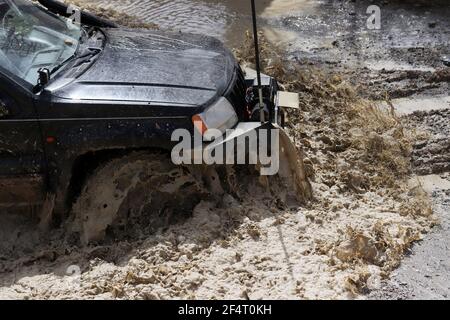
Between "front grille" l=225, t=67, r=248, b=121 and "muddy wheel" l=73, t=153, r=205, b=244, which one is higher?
"front grille" l=225, t=67, r=248, b=121

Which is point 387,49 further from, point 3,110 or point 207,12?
Answer: point 3,110

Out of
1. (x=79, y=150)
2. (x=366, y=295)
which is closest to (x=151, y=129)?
(x=79, y=150)

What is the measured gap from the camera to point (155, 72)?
15.4ft

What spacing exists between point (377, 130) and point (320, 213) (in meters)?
1.50

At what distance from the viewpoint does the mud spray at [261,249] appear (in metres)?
4.10

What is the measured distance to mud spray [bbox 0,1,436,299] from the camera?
13.5ft

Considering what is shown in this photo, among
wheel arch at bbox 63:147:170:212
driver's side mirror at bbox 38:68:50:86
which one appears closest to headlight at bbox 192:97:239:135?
wheel arch at bbox 63:147:170:212

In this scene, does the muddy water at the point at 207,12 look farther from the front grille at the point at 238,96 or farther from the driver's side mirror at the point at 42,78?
the driver's side mirror at the point at 42,78

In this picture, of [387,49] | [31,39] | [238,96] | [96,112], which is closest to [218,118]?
[238,96]

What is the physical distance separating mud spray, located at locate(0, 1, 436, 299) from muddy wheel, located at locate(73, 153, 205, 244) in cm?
10

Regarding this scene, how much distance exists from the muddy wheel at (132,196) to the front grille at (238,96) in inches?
24.0

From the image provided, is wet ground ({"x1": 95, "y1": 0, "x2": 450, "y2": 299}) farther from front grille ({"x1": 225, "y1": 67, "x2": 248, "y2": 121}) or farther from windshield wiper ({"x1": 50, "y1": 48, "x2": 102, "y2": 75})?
windshield wiper ({"x1": 50, "y1": 48, "x2": 102, "y2": 75})
